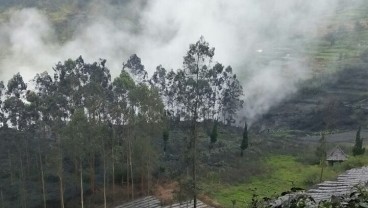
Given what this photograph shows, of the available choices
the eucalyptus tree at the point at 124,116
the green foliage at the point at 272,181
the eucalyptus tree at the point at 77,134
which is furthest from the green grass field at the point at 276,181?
the eucalyptus tree at the point at 77,134

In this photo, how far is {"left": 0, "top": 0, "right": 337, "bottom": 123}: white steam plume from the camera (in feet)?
497

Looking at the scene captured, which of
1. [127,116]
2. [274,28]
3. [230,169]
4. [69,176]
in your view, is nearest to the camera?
[127,116]

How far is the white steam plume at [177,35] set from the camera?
15162cm

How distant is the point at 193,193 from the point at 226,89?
64.8 metres

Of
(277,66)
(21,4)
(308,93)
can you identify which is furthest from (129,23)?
(308,93)

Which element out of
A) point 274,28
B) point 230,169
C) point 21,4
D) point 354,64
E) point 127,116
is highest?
point 21,4

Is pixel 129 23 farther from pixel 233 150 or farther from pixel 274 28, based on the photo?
pixel 233 150

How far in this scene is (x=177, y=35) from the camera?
170875 millimetres

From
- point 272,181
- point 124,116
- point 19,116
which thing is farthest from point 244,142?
point 19,116

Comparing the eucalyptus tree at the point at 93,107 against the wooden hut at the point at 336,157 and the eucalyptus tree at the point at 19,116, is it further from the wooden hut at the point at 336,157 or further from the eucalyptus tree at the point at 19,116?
the wooden hut at the point at 336,157

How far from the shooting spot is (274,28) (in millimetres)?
175500

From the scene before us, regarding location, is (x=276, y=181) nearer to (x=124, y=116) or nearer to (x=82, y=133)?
(x=124, y=116)

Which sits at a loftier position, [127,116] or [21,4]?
[21,4]

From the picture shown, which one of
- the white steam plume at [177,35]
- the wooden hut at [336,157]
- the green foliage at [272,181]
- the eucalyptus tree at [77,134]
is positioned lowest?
the green foliage at [272,181]
